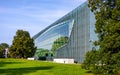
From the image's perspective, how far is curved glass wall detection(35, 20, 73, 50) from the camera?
102 meters

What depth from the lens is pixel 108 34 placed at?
2836 centimetres

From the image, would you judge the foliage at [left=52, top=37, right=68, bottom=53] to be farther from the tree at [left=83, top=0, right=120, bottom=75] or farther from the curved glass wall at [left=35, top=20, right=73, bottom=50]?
the tree at [left=83, top=0, right=120, bottom=75]

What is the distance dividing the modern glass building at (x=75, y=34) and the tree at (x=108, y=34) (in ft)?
137

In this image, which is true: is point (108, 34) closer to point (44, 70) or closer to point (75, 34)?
point (44, 70)

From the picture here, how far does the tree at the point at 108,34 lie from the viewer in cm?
2750

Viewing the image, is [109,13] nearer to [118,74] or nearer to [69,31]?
[118,74]

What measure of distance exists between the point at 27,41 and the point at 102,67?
7209 cm

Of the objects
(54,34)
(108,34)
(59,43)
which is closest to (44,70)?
(108,34)

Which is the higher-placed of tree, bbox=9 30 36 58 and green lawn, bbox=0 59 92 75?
tree, bbox=9 30 36 58

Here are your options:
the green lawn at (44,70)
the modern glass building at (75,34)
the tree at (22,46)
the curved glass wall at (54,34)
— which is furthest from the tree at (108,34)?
the tree at (22,46)

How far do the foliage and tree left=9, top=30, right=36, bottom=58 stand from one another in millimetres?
8960

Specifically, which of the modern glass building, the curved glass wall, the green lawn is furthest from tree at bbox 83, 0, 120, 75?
the curved glass wall

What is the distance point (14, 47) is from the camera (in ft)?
329

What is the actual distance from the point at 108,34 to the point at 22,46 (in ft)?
238
